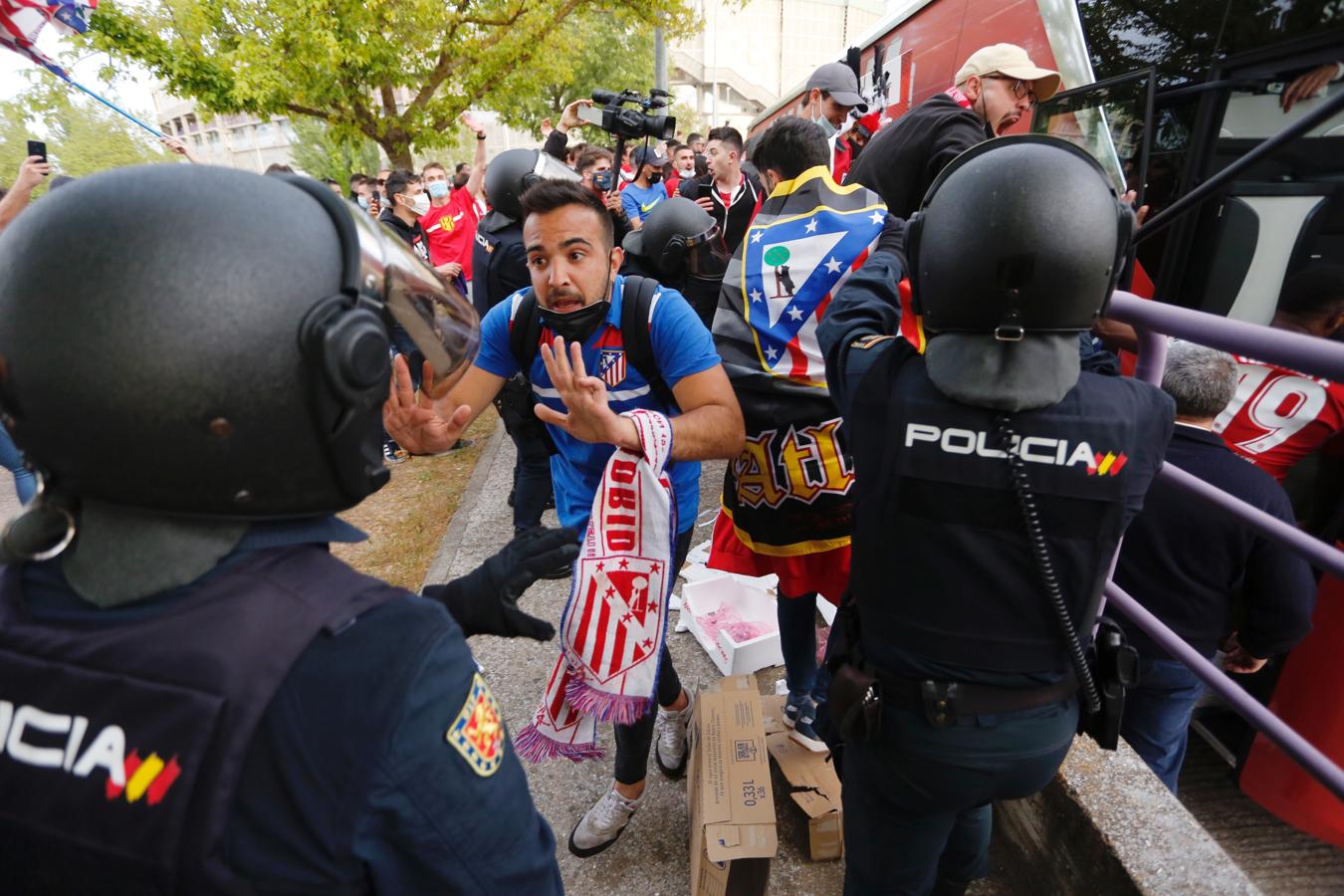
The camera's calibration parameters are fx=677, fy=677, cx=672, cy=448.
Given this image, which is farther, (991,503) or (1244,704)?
(1244,704)

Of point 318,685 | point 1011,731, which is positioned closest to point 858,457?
point 1011,731

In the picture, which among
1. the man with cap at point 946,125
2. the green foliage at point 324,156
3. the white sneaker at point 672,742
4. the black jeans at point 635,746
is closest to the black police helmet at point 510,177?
the man with cap at point 946,125

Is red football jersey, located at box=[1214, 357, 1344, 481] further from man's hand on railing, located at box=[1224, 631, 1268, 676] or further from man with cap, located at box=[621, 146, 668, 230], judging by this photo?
man with cap, located at box=[621, 146, 668, 230]

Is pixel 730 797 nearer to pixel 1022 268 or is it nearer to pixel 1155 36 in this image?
pixel 1022 268

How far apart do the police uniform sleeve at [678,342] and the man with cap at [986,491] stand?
668 millimetres

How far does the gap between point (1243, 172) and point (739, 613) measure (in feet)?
8.86

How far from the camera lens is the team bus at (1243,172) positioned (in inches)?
96.9

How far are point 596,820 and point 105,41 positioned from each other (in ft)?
40.2

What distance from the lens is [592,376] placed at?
2.01 m

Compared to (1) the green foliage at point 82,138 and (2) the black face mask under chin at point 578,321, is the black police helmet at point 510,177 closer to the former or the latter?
(2) the black face mask under chin at point 578,321

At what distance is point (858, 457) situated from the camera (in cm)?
152

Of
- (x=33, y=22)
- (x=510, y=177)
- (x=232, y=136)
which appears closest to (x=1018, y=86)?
(x=510, y=177)

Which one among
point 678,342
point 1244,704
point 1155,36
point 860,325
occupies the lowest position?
point 1244,704

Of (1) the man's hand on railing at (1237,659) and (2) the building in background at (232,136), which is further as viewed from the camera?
(2) the building in background at (232,136)
